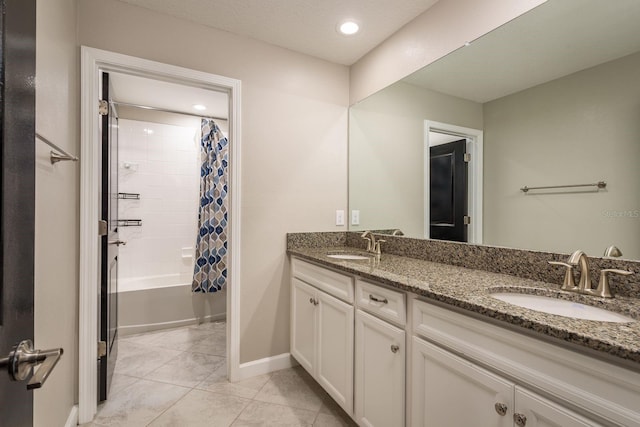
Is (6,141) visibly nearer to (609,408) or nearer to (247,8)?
(609,408)

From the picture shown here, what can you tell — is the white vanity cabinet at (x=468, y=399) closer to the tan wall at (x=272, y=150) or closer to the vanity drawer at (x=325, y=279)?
the vanity drawer at (x=325, y=279)

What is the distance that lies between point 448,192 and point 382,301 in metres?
0.88

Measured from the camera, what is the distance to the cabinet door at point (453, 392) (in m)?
0.88

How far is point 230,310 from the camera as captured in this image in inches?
80.4

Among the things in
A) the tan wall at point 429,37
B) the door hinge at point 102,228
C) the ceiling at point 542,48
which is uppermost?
the tan wall at point 429,37

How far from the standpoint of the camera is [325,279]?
5.77ft

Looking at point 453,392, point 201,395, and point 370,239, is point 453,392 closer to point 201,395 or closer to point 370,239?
point 370,239

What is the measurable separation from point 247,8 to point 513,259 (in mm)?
1947

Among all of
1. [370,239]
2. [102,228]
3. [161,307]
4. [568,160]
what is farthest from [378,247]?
[161,307]

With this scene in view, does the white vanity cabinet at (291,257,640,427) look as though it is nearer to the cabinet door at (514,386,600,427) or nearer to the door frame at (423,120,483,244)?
the cabinet door at (514,386,600,427)

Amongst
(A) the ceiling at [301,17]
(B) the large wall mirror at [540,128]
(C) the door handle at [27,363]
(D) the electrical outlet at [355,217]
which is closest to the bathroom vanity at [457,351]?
(B) the large wall mirror at [540,128]

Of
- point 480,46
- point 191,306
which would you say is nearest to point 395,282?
point 480,46

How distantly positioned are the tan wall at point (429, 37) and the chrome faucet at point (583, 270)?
3.47ft

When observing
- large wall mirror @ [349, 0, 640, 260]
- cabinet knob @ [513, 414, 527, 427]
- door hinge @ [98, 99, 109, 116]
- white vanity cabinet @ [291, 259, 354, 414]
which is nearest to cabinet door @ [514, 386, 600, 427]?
cabinet knob @ [513, 414, 527, 427]
